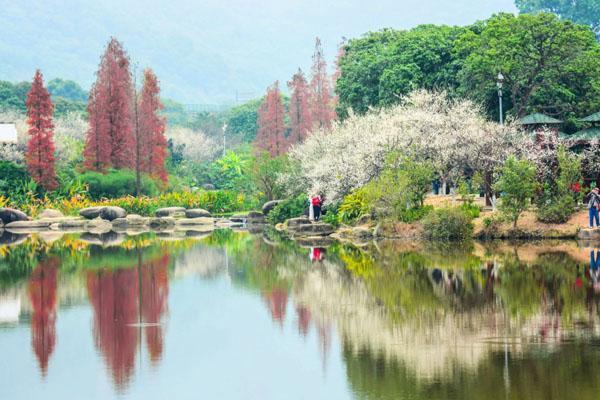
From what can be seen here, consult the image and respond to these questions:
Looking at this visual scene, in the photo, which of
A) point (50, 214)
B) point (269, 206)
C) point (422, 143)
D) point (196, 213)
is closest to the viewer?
point (422, 143)

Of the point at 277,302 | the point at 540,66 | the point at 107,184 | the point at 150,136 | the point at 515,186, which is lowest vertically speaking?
the point at 277,302

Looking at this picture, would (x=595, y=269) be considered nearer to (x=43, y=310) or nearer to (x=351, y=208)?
(x=43, y=310)

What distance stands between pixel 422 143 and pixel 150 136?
2906cm

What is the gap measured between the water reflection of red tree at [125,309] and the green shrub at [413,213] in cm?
1100

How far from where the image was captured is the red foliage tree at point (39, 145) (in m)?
61.3

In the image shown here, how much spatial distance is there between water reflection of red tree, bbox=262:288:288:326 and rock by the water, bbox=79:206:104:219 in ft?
112

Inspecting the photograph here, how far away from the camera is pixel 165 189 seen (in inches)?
2692

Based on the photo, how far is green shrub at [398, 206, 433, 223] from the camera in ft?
129

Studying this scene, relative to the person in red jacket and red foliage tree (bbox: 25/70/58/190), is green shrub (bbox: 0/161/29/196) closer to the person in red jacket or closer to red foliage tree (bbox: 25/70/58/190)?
red foliage tree (bbox: 25/70/58/190)

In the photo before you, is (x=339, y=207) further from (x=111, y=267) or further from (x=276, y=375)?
(x=276, y=375)

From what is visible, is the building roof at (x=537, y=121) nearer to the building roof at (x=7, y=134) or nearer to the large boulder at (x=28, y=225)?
the large boulder at (x=28, y=225)

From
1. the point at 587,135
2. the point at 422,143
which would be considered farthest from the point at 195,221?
the point at 587,135

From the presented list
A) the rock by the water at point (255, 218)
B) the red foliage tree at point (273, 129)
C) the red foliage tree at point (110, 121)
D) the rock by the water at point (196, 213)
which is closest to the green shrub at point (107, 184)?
the red foliage tree at point (110, 121)

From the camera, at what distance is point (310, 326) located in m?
19.2
